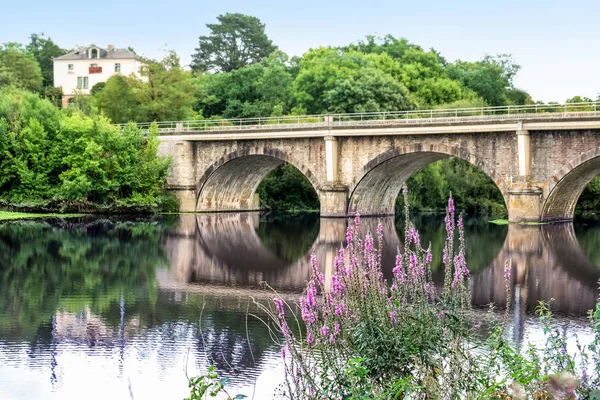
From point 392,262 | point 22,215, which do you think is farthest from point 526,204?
point 22,215

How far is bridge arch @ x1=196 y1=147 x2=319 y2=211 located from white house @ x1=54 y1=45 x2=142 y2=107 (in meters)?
29.1

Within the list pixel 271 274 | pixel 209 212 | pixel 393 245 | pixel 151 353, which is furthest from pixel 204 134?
pixel 151 353

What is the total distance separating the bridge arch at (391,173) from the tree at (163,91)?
16.3 m

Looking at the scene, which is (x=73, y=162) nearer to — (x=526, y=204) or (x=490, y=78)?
(x=526, y=204)

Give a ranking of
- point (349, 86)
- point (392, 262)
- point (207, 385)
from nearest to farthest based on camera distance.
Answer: point (207, 385) → point (392, 262) → point (349, 86)

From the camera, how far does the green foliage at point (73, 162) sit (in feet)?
163

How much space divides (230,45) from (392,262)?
77796 millimetres

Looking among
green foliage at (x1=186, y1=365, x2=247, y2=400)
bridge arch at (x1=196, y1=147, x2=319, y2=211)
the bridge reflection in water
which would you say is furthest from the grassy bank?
green foliage at (x1=186, y1=365, x2=247, y2=400)

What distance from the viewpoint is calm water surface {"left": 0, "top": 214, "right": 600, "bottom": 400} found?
13406 mm

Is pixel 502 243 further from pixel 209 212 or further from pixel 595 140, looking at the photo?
pixel 209 212

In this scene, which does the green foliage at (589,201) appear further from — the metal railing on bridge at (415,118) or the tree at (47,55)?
the tree at (47,55)

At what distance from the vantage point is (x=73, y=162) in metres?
50.0

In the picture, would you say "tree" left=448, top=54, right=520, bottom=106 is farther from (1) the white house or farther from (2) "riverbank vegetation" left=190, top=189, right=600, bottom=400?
(2) "riverbank vegetation" left=190, top=189, right=600, bottom=400

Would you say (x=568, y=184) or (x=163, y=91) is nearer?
(x=568, y=184)
